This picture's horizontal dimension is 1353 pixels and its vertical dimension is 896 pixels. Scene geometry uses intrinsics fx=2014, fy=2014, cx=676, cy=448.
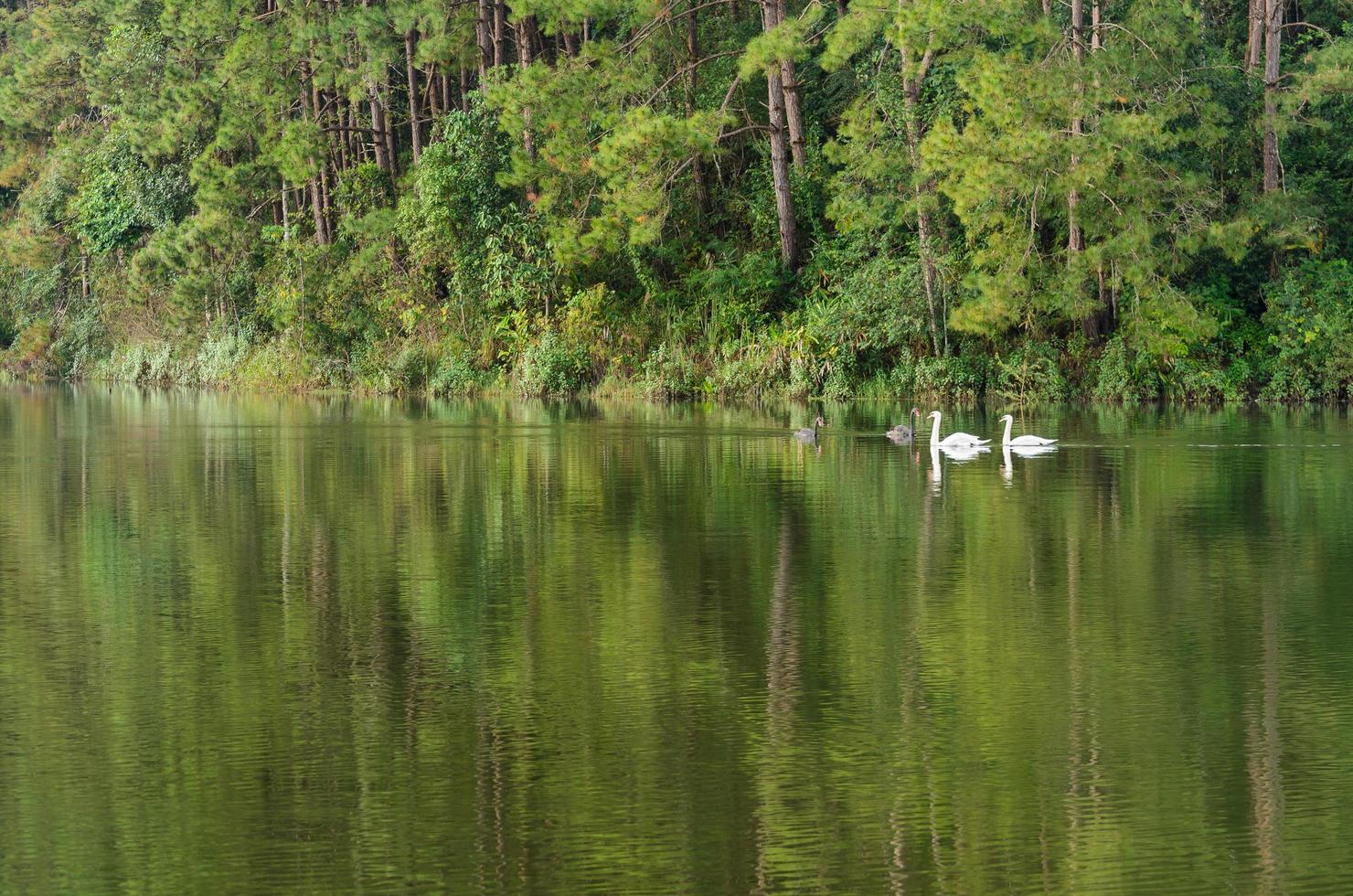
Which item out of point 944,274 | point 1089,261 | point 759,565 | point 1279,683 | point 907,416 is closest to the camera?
point 1279,683

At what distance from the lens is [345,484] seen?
22.7 m

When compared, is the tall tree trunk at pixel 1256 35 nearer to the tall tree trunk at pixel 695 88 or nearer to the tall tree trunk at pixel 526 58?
the tall tree trunk at pixel 695 88

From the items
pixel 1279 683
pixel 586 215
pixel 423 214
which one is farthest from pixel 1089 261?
pixel 1279 683

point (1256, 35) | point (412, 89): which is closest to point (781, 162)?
point (1256, 35)

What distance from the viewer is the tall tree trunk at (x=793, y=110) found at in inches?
1844

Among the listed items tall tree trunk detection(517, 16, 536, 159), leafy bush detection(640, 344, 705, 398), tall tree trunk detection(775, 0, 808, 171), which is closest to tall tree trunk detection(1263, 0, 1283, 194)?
tall tree trunk detection(775, 0, 808, 171)

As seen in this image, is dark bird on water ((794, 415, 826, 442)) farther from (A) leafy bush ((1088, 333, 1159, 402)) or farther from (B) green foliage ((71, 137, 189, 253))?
(B) green foliage ((71, 137, 189, 253))

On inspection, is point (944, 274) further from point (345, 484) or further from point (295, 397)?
point (345, 484)

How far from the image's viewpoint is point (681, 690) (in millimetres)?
10234

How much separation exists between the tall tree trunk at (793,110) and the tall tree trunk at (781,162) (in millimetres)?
148

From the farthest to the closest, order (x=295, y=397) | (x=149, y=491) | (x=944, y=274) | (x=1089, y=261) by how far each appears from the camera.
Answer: (x=295, y=397)
(x=944, y=274)
(x=1089, y=261)
(x=149, y=491)

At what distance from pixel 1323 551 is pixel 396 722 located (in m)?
8.85

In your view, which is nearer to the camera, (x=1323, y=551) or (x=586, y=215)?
(x=1323, y=551)

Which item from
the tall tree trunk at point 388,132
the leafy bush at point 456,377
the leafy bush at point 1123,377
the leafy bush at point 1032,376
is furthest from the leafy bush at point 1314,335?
the tall tree trunk at point 388,132
